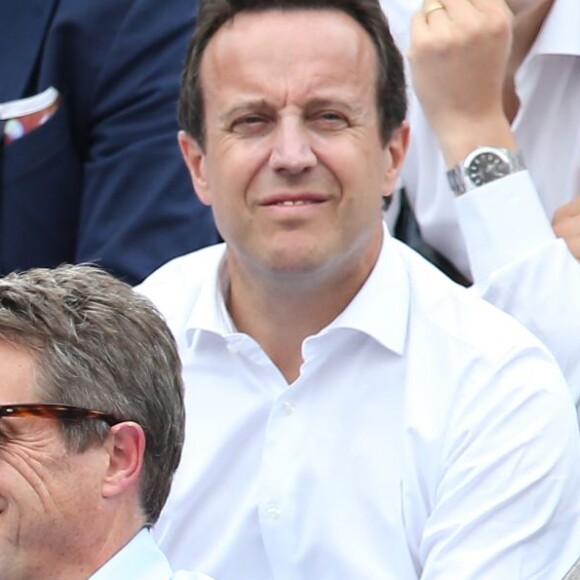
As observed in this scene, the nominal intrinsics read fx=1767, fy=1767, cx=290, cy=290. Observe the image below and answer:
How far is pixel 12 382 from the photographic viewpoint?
235 centimetres

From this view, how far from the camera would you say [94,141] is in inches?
149

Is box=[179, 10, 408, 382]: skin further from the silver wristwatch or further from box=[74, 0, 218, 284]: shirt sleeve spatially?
box=[74, 0, 218, 284]: shirt sleeve

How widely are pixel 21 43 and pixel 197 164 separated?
656mm

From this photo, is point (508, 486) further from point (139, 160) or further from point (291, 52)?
point (139, 160)

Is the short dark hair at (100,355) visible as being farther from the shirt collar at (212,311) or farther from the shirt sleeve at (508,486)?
the shirt collar at (212,311)

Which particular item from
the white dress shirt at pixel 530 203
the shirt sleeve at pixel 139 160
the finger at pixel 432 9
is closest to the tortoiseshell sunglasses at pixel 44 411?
the white dress shirt at pixel 530 203

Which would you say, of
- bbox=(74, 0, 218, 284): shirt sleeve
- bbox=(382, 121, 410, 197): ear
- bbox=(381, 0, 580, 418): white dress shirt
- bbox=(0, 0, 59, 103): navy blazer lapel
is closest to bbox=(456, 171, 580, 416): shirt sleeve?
bbox=(381, 0, 580, 418): white dress shirt

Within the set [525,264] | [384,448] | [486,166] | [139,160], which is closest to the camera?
[384,448]

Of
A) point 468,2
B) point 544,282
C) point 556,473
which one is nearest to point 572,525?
point 556,473

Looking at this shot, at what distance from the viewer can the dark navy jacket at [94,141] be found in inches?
145

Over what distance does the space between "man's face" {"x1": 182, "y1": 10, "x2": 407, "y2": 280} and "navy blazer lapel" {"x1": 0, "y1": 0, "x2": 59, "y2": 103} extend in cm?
67

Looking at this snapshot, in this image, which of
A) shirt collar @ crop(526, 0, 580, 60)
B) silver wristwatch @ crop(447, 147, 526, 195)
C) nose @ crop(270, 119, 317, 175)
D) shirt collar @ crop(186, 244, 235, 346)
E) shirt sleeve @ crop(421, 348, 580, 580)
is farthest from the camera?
shirt collar @ crop(526, 0, 580, 60)

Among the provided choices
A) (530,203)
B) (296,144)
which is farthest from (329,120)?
(530,203)

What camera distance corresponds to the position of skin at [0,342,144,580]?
2.34 meters
